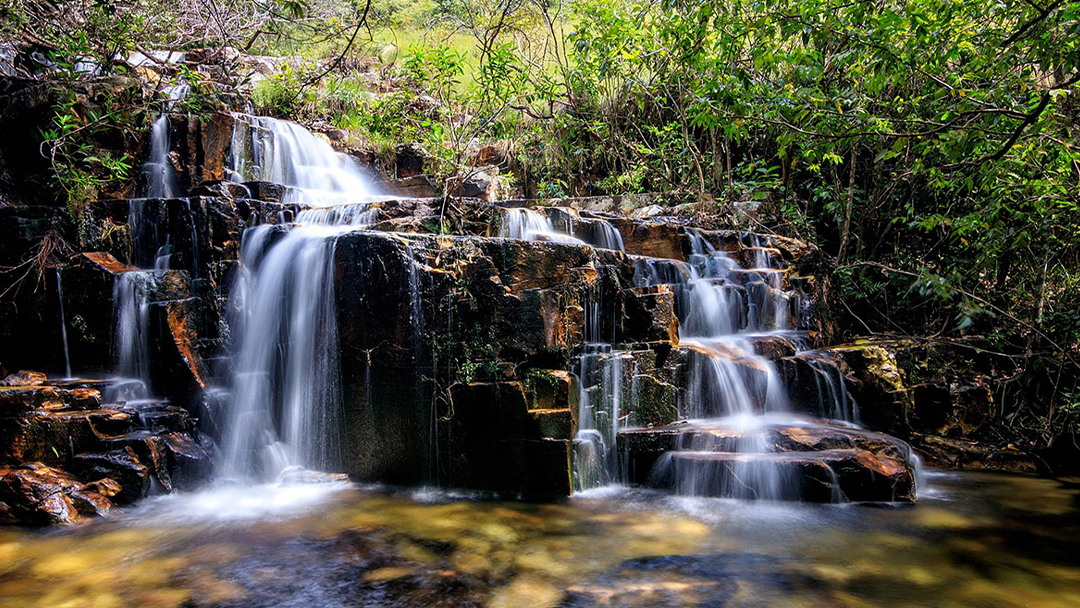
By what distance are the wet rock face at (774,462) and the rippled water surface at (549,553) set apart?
0.53 ft

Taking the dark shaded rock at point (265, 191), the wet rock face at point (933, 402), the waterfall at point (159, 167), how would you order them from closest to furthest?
the wet rock face at point (933, 402) → the dark shaded rock at point (265, 191) → the waterfall at point (159, 167)

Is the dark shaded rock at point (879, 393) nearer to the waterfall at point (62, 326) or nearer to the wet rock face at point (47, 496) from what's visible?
the wet rock face at point (47, 496)

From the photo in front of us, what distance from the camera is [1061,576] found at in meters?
3.84

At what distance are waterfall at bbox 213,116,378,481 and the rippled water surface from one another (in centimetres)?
52

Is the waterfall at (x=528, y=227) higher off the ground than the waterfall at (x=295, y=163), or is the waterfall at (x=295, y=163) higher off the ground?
the waterfall at (x=295, y=163)

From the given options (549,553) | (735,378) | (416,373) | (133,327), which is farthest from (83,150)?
(735,378)

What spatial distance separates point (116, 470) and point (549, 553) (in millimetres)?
3979

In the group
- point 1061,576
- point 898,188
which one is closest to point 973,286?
point 898,188

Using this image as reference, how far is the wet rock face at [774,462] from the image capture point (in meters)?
5.11

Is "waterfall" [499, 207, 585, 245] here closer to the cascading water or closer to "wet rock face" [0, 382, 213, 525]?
the cascading water

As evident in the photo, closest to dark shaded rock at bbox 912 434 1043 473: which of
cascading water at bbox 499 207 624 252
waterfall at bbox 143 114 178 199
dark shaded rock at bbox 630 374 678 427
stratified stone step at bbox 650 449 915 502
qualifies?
stratified stone step at bbox 650 449 915 502

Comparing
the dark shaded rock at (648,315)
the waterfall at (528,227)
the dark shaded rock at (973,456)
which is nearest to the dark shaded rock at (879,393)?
the dark shaded rock at (973,456)

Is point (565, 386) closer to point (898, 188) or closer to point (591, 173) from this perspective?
point (898, 188)

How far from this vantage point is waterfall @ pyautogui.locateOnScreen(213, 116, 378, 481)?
A: 5820 millimetres
